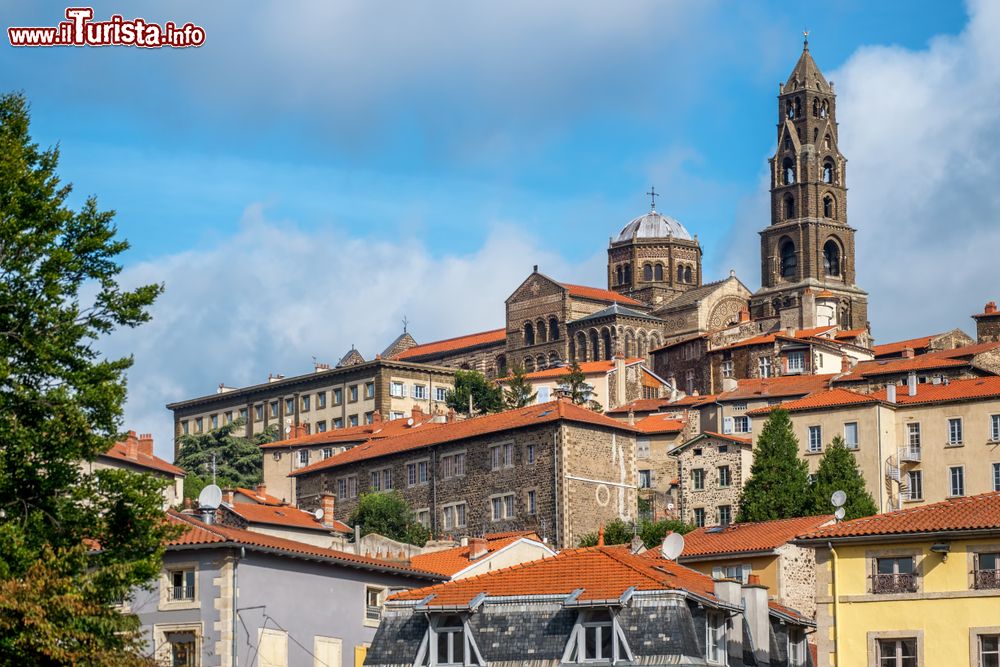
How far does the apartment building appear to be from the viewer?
151 meters

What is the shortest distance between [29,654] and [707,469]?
72.2 metres

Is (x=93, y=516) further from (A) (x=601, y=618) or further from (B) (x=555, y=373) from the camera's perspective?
(B) (x=555, y=373)

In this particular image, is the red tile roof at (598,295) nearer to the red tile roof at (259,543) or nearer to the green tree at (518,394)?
the green tree at (518,394)

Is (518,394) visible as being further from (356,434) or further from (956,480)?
(956,480)

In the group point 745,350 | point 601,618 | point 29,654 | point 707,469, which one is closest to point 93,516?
point 29,654

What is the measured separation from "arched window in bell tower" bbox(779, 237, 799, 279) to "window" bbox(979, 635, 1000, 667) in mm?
123424

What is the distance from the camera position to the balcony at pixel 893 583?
1861 inches

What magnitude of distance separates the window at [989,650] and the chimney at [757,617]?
505cm

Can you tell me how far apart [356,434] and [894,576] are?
85.7 metres

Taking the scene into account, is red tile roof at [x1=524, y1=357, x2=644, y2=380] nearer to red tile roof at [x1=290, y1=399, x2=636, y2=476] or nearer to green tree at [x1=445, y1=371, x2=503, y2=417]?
green tree at [x1=445, y1=371, x2=503, y2=417]

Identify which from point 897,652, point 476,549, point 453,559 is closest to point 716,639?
point 897,652

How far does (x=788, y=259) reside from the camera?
170500mm

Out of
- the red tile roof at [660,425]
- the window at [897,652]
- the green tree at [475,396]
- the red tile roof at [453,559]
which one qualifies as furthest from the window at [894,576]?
the green tree at [475,396]

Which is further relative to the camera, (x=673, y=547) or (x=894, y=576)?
(x=673, y=547)
